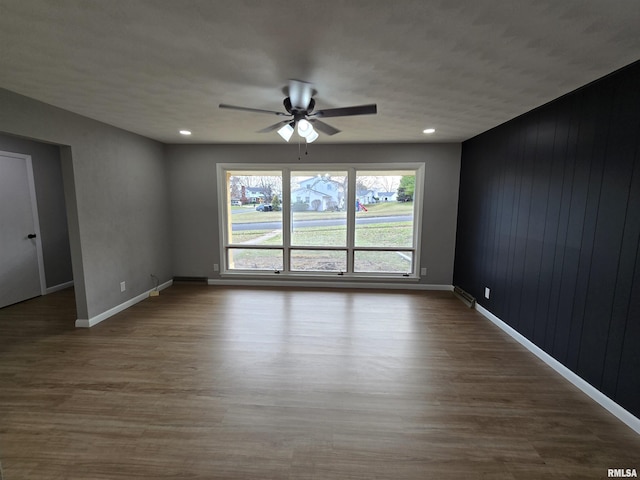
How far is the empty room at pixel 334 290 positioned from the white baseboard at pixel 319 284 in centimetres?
25

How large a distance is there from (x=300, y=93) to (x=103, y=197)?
2964 mm

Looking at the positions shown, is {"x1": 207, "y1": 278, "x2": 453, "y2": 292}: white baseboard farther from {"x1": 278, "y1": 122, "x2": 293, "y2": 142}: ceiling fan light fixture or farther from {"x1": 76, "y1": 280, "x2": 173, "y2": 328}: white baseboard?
{"x1": 278, "y1": 122, "x2": 293, "y2": 142}: ceiling fan light fixture

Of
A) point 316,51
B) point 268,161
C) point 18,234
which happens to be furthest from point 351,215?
point 18,234

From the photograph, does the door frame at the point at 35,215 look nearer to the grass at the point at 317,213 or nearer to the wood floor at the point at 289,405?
the wood floor at the point at 289,405

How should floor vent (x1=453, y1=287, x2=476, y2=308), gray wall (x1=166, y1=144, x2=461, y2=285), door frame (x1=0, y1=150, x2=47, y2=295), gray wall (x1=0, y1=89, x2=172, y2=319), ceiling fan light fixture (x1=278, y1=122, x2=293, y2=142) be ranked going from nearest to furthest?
ceiling fan light fixture (x1=278, y1=122, x2=293, y2=142), gray wall (x1=0, y1=89, x2=172, y2=319), floor vent (x1=453, y1=287, x2=476, y2=308), door frame (x1=0, y1=150, x2=47, y2=295), gray wall (x1=166, y1=144, x2=461, y2=285)

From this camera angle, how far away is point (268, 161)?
187 inches

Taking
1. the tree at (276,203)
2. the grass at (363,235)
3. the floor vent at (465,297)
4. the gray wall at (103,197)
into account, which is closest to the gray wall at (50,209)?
the gray wall at (103,197)

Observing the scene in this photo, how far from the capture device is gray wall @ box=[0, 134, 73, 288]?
13.9ft

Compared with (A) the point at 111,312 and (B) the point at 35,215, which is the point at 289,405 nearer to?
(A) the point at 111,312

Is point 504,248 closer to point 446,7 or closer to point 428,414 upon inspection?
point 428,414

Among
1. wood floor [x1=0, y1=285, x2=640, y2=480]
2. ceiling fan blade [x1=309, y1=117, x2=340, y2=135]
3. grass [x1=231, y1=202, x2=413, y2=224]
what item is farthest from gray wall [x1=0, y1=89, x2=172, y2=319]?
ceiling fan blade [x1=309, y1=117, x2=340, y2=135]

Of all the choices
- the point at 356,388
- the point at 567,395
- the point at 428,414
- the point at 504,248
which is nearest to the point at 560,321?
the point at 567,395

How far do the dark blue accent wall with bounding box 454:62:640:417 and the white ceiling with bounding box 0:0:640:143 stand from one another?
322mm

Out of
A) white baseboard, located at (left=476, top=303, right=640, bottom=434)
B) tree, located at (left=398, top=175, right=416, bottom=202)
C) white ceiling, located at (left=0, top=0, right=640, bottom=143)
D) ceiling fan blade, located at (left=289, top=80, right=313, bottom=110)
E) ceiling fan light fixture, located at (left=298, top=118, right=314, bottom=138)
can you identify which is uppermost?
white ceiling, located at (left=0, top=0, right=640, bottom=143)
